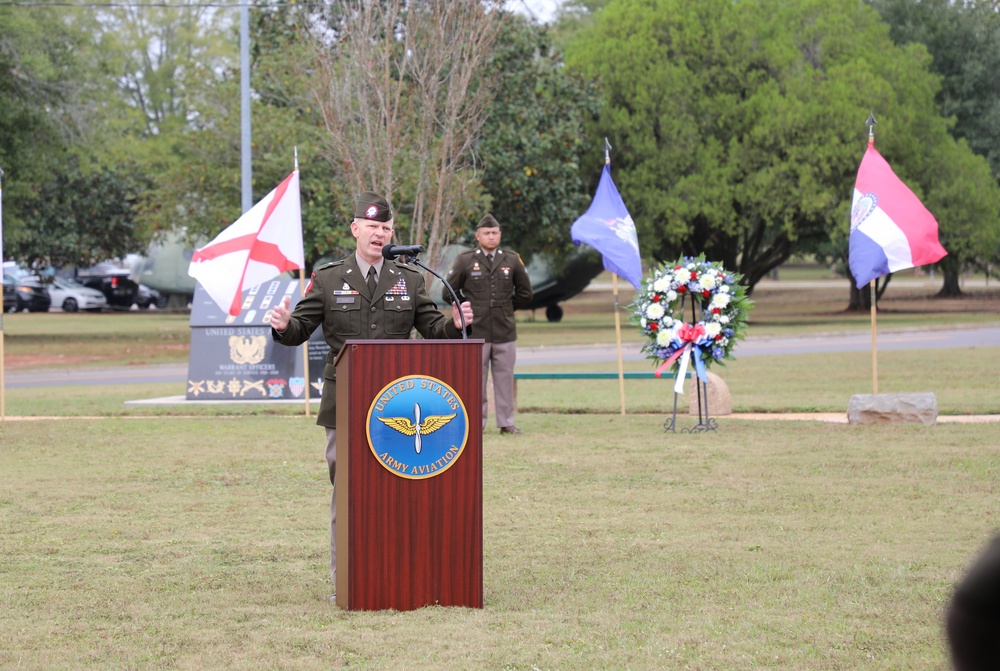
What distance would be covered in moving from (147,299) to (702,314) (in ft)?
159

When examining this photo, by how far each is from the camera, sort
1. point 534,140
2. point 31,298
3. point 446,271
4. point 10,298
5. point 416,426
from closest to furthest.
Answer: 1. point 416,426
2. point 446,271
3. point 534,140
4. point 10,298
5. point 31,298

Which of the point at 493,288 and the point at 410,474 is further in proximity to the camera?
the point at 493,288

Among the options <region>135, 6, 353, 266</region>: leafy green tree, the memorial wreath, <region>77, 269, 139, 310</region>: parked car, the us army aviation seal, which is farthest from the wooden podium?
<region>77, 269, 139, 310</region>: parked car

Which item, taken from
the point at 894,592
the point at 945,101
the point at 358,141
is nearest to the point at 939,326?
the point at 945,101

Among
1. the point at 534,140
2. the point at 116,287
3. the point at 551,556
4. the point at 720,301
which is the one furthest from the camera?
the point at 116,287

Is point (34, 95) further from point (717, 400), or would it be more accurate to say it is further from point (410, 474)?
point (410, 474)

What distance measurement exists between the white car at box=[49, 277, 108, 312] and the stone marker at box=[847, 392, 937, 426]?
157ft

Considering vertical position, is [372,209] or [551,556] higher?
[372,209]

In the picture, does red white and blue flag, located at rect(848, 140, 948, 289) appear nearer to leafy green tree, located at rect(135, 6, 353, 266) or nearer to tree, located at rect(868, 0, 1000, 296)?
leafy green tree, located at rect(135, 6, 353, 266)

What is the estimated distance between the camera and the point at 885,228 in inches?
583

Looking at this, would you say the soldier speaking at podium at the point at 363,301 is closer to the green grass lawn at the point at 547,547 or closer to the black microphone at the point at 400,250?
the black microphone at the point at 400,250

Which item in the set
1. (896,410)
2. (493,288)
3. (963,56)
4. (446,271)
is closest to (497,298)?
(493,288)

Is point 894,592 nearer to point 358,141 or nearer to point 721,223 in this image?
point 358,141

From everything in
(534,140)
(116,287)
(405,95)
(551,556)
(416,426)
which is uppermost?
(534,140)
